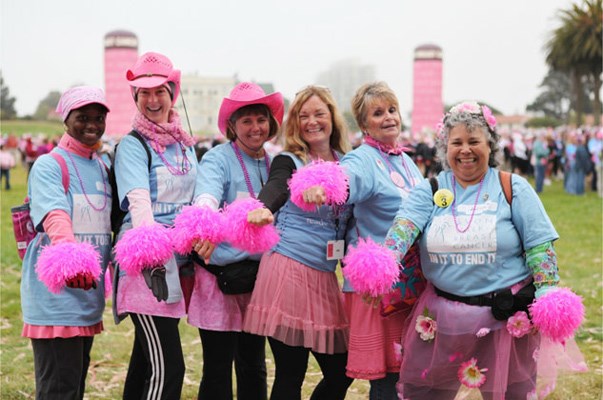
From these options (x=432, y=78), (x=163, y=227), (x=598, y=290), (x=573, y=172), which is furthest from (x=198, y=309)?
(x=432, y=78)

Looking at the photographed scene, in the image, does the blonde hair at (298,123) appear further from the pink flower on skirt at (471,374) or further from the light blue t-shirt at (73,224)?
the pink flower on skirt at (471,374)

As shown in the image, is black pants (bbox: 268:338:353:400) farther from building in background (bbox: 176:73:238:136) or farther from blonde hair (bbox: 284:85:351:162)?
building in background (bbox: 176:73:238:136)

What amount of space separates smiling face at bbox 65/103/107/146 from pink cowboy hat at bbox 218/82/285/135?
60cm

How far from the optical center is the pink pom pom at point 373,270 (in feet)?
9.71

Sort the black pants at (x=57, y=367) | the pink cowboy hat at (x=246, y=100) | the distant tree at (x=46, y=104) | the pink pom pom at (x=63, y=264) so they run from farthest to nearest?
the distant tree at (x=46, y=104), the pink cowboy hat at (x=246, y=100), the black pants at (x=57, y=367), the pink pom pom at (x=63, y=264)

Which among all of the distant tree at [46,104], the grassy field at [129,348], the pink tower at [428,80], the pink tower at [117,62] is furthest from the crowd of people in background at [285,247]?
the distant tree at [46,104]

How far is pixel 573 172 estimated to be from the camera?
61.7ft

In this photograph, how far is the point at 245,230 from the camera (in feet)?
9.95

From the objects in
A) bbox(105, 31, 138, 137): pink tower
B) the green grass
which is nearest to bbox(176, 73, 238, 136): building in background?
bbox(105, 31, 138, 137): pink tower

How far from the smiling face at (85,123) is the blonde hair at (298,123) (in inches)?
35.8

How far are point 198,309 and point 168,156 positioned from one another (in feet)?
2.52

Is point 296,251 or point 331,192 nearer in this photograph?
point 331,192

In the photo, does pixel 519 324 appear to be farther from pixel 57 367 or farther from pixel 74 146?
pixel 74 146

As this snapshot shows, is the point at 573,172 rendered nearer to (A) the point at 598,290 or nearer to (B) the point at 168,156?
(A) the point at 598,290
